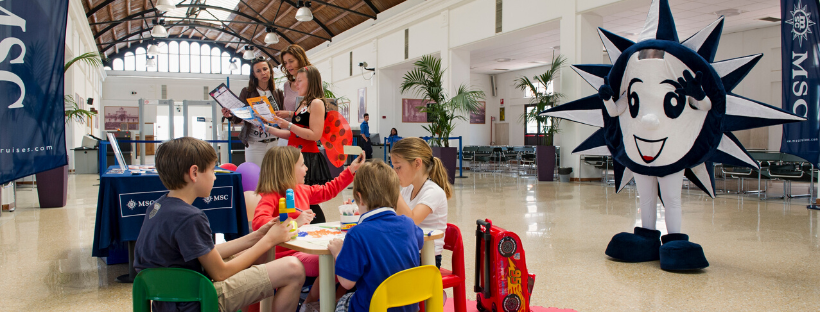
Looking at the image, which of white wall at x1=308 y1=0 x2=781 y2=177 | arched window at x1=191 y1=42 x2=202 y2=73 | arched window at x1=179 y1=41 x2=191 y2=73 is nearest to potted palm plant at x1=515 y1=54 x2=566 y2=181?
white wall at x1=308 y1=0 x2=781 y2=177

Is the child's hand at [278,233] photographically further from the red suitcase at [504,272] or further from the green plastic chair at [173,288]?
the red suitcase at [504,272]

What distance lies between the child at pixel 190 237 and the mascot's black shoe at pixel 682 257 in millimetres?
2486

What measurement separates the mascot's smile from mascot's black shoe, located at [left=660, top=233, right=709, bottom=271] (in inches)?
21.9

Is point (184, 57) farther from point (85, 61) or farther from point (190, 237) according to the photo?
point (190, 237)

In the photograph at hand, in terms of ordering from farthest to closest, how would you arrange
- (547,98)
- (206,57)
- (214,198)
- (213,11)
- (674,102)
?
(206,57)
(213,11)
(547,98)
(674,102)
(214,198)

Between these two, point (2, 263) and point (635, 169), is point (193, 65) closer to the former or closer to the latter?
point (2, 263)

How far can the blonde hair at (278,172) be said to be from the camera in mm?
2295

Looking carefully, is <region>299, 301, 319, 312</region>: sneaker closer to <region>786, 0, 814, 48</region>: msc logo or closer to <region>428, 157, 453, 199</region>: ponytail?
<region>428, 157, 453, 199</region>: ponytail

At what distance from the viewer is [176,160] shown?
1556mm

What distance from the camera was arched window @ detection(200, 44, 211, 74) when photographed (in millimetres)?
25719

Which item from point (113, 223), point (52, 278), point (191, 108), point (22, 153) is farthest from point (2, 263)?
point (191, 108)

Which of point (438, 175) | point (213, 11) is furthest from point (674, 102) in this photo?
point (213, 11)

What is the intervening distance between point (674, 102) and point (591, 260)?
1.16 meters

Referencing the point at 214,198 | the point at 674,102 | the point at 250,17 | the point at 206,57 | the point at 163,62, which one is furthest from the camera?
the point at 206,57
